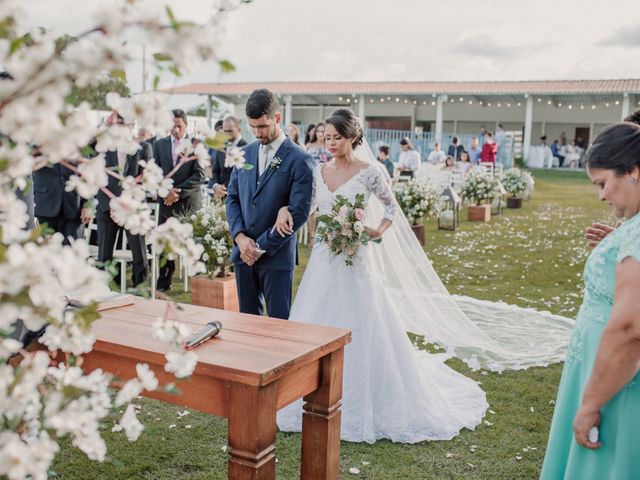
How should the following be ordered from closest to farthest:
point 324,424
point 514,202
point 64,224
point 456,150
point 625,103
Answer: point 324,424, point 64,224, point 514,202, point 456,150, point 625,103

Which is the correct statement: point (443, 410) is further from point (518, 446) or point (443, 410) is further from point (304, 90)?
point (304, 90)

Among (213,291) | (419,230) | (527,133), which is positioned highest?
(527,133)

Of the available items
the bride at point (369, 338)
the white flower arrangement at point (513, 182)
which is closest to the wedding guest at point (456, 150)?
the white flower arrangement at point (513, 182)

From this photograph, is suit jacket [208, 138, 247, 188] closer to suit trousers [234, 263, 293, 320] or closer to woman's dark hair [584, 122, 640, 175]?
suit trousers [234, 263, 293, 320]

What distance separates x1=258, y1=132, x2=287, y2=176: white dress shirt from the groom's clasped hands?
1.66ft

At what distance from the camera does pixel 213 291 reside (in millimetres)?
6996

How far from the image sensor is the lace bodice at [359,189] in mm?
4672

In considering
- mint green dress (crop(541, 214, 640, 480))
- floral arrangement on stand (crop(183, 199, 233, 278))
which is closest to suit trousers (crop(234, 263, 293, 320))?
floral arrangement on stand (crop(183, 199, 233, 278))

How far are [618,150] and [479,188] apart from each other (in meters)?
13.6

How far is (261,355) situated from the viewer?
254 cm

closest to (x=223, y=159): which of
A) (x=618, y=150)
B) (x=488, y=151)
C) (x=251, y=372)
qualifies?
(x=251, y=372)

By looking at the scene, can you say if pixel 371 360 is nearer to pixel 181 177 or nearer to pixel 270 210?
pixel 270 210

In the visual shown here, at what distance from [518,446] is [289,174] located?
2.38 meters

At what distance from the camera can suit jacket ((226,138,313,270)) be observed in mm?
4586
